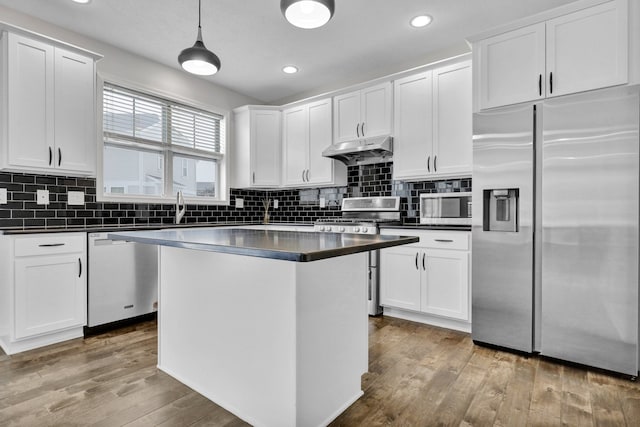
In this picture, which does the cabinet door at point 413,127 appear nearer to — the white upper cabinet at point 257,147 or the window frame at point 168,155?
the white upper cabinet at point 257,147

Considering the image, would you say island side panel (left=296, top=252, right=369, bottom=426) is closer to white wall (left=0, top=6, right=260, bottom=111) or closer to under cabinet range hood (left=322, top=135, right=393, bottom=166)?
under cabinet range hood (left=322, top=135, right=393, bottom=166)

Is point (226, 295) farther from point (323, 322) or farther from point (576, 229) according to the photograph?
point (576, 229)

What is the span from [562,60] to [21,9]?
4126mm

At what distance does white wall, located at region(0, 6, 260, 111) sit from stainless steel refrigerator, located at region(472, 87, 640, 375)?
317cm

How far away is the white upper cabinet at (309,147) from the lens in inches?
164

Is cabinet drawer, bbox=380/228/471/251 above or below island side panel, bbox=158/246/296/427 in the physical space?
above

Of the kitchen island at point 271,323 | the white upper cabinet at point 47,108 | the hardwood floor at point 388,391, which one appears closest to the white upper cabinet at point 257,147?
the white upper cabinet at point 47,108

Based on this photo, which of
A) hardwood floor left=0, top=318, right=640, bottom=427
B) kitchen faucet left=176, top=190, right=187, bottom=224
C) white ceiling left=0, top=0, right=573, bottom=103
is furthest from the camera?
kitchen faucet left=176, top=190, right=187, bottom=224

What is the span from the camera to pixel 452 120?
322 cm

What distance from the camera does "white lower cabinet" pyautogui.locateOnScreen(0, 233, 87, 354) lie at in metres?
2.51

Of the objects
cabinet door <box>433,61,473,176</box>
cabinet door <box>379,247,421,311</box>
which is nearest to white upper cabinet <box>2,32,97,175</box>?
cabinet door <box>379,247,421,311</box>

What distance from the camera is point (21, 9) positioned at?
112 inches

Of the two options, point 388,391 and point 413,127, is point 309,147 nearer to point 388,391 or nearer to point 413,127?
point 413,127

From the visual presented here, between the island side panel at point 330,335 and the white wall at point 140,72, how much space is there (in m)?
3.18
